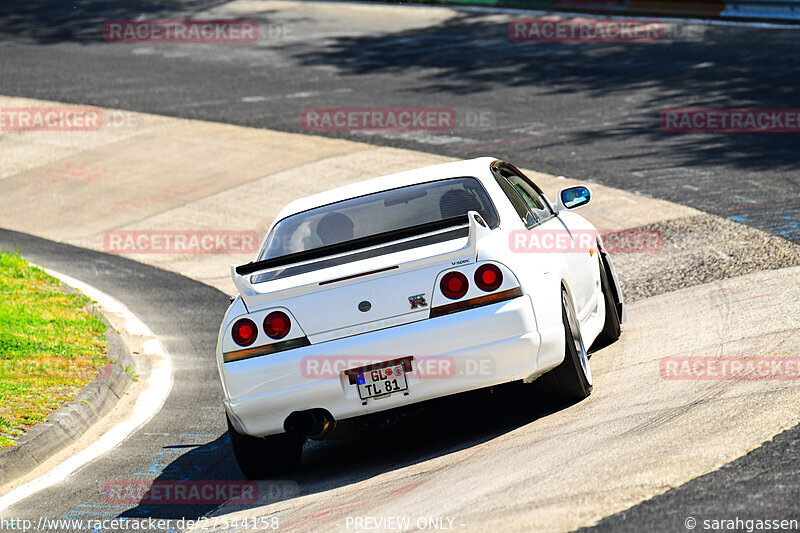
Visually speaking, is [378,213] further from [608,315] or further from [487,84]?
[487,84]

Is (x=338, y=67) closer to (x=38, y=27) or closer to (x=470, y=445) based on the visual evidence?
(x=38, y=27)

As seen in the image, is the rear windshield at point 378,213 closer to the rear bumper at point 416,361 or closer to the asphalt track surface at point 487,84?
the rear bumper at point 416,361

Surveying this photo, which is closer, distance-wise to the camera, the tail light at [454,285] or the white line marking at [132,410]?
the tail light at [454,285]

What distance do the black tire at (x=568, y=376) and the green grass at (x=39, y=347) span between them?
3350mm

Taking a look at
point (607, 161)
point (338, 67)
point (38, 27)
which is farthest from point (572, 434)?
point (38, 27)

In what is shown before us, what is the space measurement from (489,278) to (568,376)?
0.80 metres

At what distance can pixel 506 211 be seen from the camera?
658cm

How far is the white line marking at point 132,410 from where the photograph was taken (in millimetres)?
6652

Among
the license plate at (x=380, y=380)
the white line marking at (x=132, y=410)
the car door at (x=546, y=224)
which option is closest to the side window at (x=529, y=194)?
the car door at (x=546, y=224)

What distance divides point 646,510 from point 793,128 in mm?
11370

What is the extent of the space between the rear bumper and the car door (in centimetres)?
89

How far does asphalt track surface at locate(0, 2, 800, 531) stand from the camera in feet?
20.5

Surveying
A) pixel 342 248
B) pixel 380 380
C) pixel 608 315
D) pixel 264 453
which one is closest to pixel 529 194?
pixel 608 315

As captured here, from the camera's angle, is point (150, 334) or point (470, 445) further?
point (150, 334)
